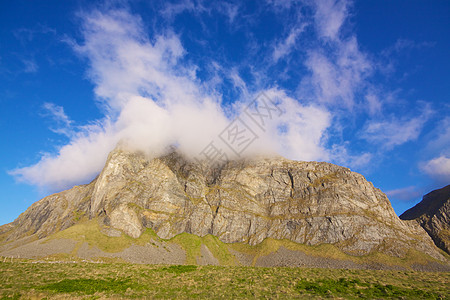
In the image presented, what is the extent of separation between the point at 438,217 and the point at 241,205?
12236 centimetres

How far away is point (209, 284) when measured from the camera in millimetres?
35625

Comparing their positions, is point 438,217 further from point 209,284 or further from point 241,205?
point 209,284

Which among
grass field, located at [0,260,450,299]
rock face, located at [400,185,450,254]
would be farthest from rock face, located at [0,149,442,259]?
grass field, located at [0,260,450,299]

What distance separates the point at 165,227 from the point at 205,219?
24.0 meters

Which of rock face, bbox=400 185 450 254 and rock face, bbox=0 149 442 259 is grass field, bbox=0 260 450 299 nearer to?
rock face, bbox=0 149 442 259

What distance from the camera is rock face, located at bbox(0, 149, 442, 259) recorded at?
12688 cm

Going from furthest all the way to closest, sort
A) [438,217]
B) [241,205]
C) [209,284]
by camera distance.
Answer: [241,205], [438,217], [209,284]

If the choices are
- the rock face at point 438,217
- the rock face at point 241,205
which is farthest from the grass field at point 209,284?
the rock face at point 438,217

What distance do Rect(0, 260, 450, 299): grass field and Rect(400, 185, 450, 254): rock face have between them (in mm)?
131184

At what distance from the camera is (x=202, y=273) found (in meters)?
42.8

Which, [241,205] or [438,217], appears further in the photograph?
[241,205]

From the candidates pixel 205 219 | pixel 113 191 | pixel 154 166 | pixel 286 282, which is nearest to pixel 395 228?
pixel 205 219

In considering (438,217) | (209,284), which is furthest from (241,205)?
(438,217)

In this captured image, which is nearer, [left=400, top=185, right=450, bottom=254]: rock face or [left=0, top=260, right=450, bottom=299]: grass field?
[left=0, top=260, right=450, bottom=299]: grass field
